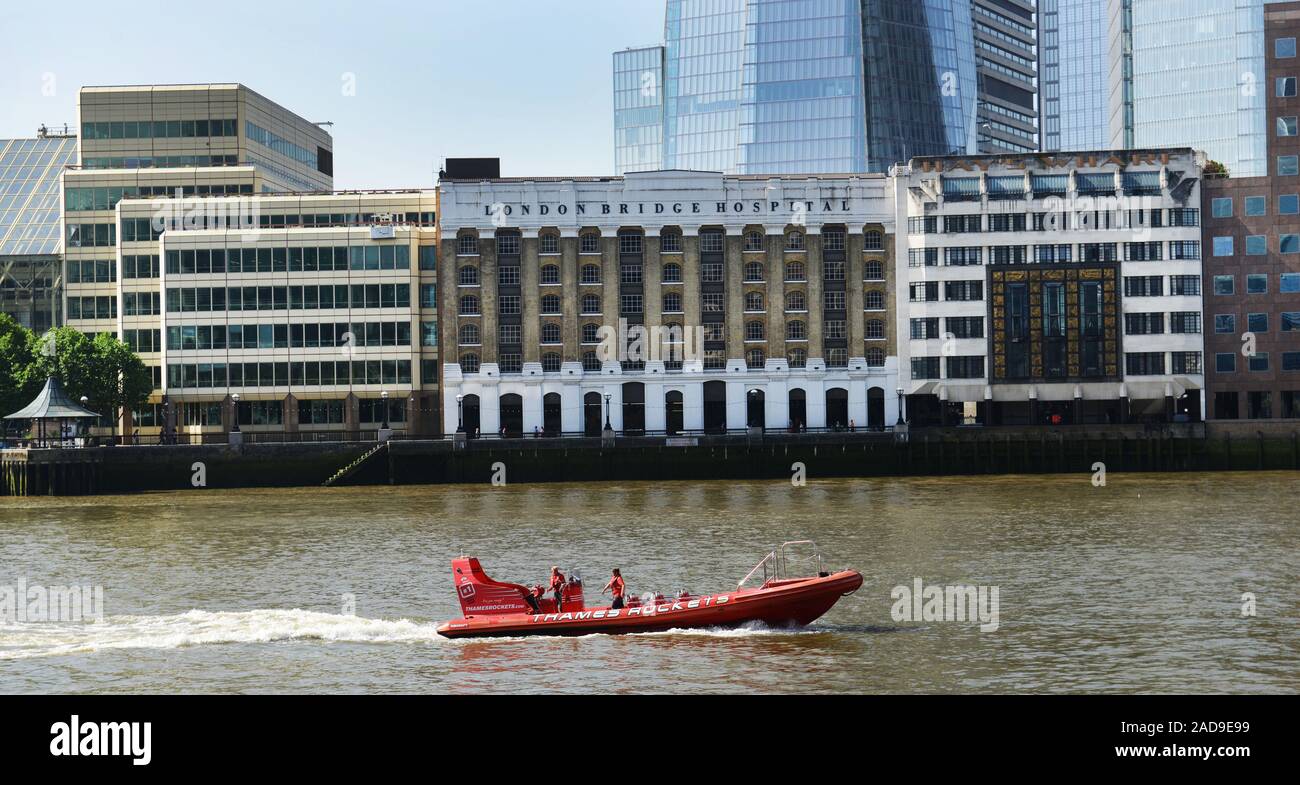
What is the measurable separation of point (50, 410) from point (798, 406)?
62380mm

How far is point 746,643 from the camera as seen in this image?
43562 mm

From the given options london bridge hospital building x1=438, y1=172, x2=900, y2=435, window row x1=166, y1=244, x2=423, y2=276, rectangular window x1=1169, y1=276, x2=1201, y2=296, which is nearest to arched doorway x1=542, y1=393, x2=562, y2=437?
london bridge hospital building x1=438, y1=172, x2=900, y2=435

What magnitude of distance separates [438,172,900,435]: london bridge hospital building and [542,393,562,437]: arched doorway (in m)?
0.18

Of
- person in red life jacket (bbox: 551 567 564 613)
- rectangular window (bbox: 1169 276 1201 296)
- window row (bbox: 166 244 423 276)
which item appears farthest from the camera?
window row (bbox: 166 244 423 276)

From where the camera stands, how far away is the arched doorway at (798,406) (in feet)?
449

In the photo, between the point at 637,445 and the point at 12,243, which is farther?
the point at 12,243

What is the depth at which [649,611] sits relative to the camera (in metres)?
44.8

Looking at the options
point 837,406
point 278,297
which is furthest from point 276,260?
point 837,406

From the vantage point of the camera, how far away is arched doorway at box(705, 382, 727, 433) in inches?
5394

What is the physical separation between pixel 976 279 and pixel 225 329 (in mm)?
66281

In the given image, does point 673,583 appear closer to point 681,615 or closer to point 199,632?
point 681,615

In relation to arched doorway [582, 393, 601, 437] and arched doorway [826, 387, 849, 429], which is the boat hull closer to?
arched doorway [582, 393, 601, 437]
